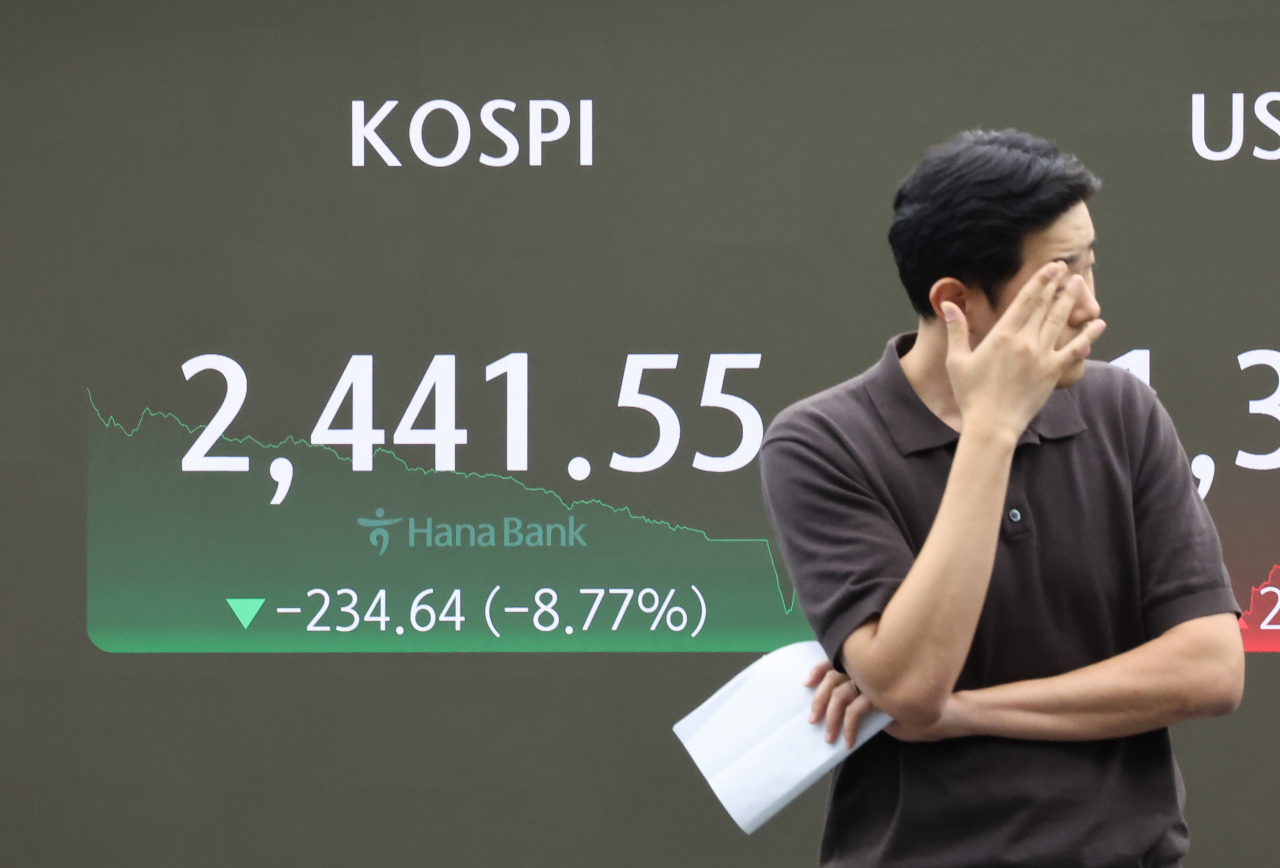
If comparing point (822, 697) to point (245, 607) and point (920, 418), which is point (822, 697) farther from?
point (245, 607)

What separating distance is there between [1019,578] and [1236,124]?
1.98 metres

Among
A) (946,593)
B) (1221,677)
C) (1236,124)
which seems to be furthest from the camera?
(1236,124)

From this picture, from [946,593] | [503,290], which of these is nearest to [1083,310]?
[946,593]

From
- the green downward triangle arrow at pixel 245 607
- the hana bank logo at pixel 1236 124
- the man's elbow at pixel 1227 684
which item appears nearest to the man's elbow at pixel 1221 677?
the man's elbow at pixel 1227 684

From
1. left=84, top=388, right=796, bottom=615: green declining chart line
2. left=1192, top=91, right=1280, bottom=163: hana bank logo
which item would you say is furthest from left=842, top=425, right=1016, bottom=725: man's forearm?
left=1192, top=91, right=1280, bottom=163: hana bank logo

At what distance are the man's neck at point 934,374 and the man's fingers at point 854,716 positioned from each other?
272 millimetres

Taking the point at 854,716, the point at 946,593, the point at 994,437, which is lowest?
the point at 854,716

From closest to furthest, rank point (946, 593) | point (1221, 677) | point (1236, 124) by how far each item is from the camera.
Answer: point (946, 593) → point (1221, 677) → point (1236, 124)

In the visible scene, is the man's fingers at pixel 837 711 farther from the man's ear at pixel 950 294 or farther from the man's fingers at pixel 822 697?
the man's ear at pixel 950 294

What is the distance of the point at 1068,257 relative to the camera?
109cm

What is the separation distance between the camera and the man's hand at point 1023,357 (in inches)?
41.4

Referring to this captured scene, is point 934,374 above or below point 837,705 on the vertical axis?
above

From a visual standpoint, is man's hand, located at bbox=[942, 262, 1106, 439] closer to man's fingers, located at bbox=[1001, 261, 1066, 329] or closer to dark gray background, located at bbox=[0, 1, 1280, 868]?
man's fingers, located at bbox=[1001, 261, 1066, 329]

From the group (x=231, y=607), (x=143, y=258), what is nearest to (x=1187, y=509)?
(x=231, y=607)
